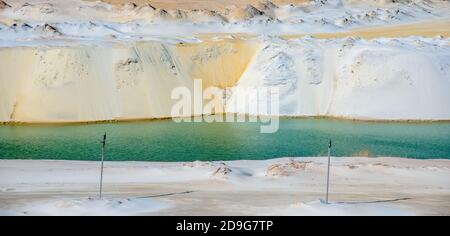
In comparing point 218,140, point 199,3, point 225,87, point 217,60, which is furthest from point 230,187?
point 199,3

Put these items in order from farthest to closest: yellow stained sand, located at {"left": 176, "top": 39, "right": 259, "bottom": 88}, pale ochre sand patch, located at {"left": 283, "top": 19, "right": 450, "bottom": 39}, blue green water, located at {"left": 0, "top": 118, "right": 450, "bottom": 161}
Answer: pale ochre sand patch, located at {"left": 283, "top": 19, "right": 450, "bottom": 39}, yellow stained sand, located at {"left": 176, "top": 39, "right": 259, "bottom": 88}, blue green water, located at {"left": 0, "top": 118, "right": 450, "bottom": 161}

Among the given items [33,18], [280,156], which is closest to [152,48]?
[280,156]

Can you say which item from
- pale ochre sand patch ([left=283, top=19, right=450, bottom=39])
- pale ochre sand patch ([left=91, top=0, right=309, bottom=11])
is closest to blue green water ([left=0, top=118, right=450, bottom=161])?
pale ochre sand patch ([left=283, top=19, right=450, bottom=39])

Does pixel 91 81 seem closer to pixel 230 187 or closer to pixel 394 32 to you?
pixel 230 187

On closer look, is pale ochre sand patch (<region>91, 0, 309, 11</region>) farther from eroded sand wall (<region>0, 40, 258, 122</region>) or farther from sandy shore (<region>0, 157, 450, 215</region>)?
sandy shore (<region>0, 157, 450, 215</region>)

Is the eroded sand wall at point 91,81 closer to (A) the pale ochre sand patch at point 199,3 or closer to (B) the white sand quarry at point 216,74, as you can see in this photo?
(B) the white sand quarry at point 216,74

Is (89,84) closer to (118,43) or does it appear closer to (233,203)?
(118,43)

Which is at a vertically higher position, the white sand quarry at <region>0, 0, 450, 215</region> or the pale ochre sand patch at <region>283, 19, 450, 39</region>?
the pale ochre sand patch at <region>283, 19, 450, 39</region>
